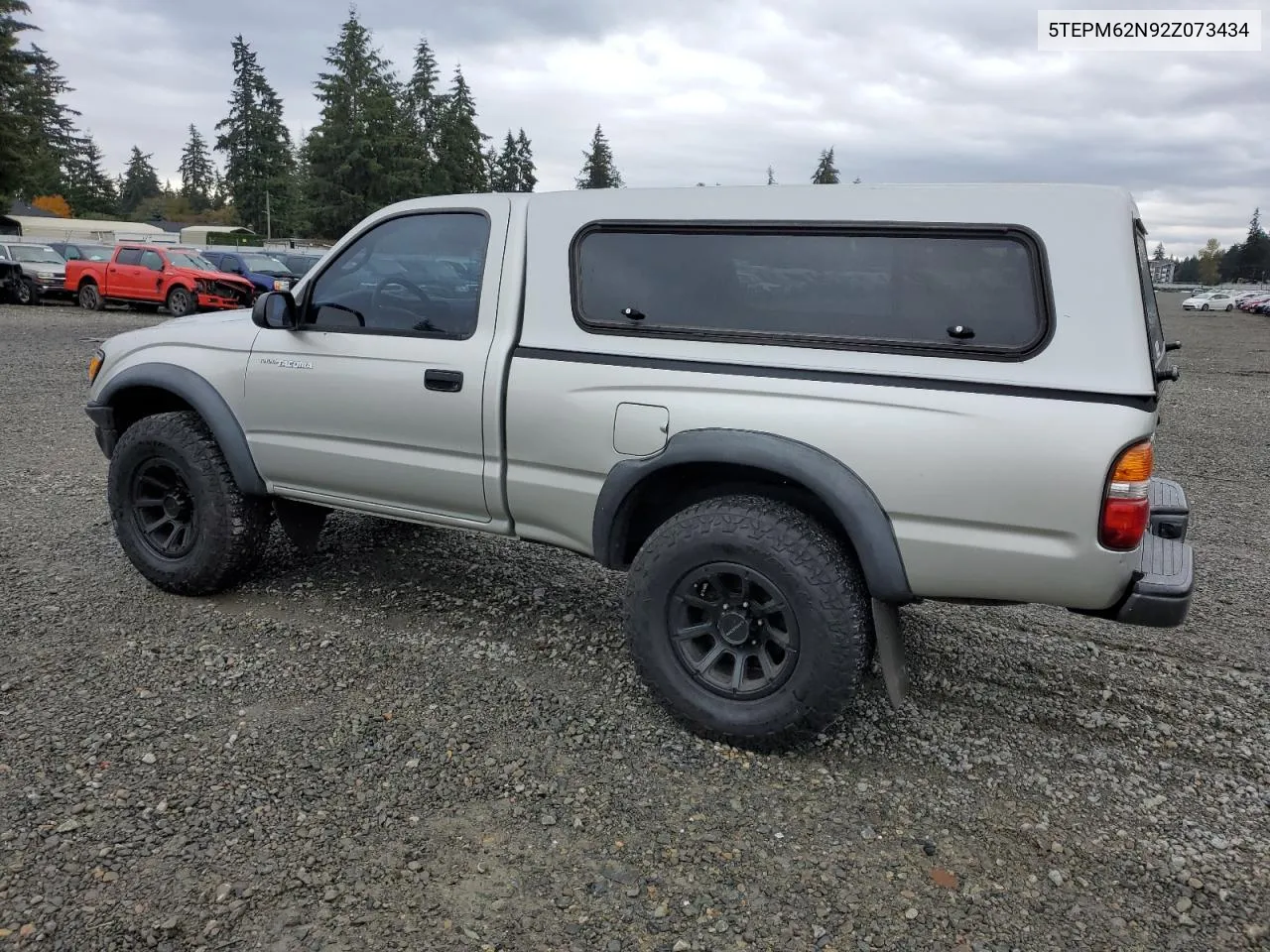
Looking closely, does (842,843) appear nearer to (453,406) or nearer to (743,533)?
(743,533)

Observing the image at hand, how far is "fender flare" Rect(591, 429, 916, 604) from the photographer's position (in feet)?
9.64

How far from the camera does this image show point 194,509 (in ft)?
14.2

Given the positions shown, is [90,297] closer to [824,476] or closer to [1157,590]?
[824,476]

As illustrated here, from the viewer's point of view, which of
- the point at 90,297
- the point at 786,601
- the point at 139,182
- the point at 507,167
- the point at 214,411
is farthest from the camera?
the point at 139,182

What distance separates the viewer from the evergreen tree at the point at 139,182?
117125 mm

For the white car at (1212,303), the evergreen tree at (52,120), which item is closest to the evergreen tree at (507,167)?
the evergreen tree at (52,120)

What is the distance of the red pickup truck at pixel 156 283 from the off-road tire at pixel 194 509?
16.0 m

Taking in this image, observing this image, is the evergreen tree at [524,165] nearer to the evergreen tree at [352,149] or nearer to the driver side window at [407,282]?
the evergreen tree at [352,149]

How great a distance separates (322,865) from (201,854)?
350mm

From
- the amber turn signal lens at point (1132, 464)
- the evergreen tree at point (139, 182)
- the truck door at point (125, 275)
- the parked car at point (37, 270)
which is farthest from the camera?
the evergreen tree at point (139, 182)

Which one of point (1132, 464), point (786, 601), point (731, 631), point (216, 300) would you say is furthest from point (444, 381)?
point (216, 300)

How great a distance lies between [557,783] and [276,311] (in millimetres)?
2315

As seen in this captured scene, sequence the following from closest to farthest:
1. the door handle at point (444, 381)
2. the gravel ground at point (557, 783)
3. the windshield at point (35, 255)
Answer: the gravel ground at point (557, 783) → the door handle at point (444, 381) → the windshield at point (35, 255)

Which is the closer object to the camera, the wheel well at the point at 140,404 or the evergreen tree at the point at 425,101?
the wheel well at the point at 140,404
